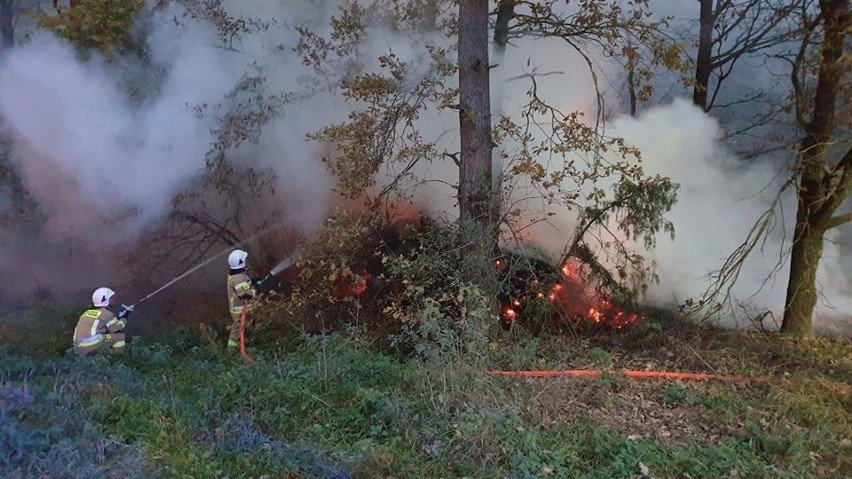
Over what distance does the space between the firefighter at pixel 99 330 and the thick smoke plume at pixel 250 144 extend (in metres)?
3.60

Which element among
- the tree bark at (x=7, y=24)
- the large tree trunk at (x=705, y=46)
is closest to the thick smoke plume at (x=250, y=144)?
the large tree trunk at (x=705, y=46)

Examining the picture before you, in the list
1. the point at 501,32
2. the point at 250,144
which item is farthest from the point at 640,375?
the point at 250,144

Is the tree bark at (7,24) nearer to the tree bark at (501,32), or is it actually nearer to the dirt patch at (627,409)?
the tree bark at (501,32)

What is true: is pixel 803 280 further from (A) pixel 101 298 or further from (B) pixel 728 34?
(A) pixel 101 298

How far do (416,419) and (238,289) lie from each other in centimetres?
498

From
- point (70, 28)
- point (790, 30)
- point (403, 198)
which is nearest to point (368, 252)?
point (403, 198)

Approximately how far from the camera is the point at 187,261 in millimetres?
13539

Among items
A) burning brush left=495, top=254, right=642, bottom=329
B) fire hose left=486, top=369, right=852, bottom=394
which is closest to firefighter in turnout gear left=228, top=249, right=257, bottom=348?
burning brush left=495, top=254, right=642, bottom=329

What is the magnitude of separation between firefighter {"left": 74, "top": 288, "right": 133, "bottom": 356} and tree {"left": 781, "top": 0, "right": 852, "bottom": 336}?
9598 millimetres

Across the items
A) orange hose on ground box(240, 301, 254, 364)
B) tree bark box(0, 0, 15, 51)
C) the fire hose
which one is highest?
tree bark box(0, 0, 15, 51)

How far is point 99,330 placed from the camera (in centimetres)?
959

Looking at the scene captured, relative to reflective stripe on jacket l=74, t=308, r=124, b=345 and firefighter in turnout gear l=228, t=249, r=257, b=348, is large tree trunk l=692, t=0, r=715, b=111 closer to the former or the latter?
firefighter in turnout gear l=228, t=249, r=257, b=348

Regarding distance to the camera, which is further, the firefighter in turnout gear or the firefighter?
the firefighter in turnout gear

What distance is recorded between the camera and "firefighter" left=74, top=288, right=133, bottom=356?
9375mm
